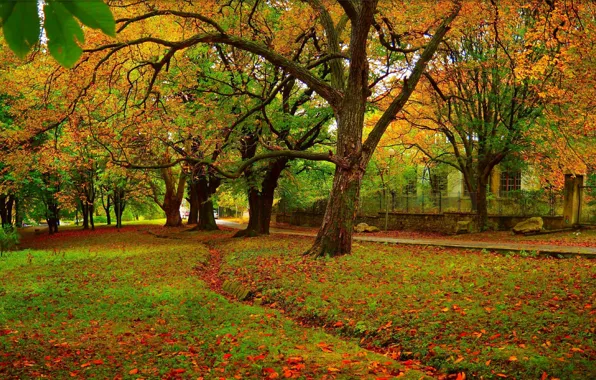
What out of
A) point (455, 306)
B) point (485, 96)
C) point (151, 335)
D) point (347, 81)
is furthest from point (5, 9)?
point (485, 96)

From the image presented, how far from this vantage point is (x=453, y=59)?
21453 mm

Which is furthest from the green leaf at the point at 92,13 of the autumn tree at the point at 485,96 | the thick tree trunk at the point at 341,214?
the autumn tree at the point at 485,96

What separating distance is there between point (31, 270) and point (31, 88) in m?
7.64

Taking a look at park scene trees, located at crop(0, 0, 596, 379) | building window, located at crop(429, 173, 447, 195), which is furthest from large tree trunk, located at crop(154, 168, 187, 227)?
building window, located at crop(429, 173, 447, 195)

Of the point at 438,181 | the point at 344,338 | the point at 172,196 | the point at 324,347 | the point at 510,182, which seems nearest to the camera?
the point at 324,347

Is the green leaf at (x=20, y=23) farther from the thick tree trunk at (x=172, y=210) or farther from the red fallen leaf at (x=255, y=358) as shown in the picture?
the thick tree trunk at (x=172, y=210)

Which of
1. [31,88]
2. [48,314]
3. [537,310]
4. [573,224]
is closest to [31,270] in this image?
[48,314]

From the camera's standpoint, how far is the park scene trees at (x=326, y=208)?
5586 mm

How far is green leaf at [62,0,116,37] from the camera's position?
1.31 meters

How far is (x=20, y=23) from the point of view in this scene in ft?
4.30

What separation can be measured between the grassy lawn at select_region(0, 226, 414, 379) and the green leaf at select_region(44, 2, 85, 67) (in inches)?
169

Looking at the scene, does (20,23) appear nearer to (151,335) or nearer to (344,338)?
(151,335)

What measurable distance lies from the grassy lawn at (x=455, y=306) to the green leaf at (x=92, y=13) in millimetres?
5144

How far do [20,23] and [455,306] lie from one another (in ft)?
24.3
